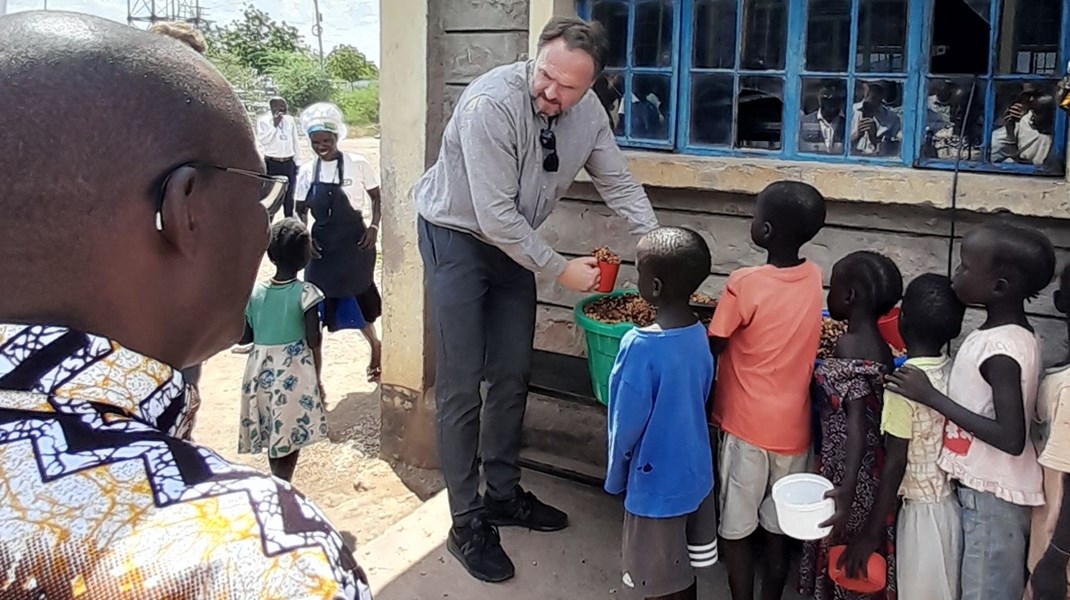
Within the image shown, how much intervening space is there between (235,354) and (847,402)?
5071 mm

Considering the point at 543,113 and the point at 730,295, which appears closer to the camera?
the point at 730,295

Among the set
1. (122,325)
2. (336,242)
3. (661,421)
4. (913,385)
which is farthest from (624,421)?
(336,242)

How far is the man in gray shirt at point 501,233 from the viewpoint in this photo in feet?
9.80

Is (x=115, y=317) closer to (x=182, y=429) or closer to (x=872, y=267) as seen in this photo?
(x=182, y=429)

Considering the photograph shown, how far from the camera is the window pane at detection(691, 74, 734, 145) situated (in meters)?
3.48

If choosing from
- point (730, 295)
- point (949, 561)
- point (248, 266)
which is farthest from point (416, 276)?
point (248, 266)

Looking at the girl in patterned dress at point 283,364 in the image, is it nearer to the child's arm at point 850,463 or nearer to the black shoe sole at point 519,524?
the black shoe sole at point 519,524

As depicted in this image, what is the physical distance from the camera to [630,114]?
3.71m

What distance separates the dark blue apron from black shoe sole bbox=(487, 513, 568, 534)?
7.71 feet

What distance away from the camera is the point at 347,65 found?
1828 inches

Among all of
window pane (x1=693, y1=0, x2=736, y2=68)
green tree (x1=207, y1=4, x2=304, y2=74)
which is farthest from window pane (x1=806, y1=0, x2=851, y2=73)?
green tree (x1=207, y1=4, x2=304, y2=74)

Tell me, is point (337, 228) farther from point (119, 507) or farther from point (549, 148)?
point (119, 507)

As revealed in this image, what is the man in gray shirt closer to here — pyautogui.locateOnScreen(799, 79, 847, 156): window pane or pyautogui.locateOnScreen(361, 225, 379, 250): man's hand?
pyautogui.locateOnScreen(799, 79, 847, 156): window pane

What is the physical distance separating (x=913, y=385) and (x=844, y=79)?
4.46 ft
